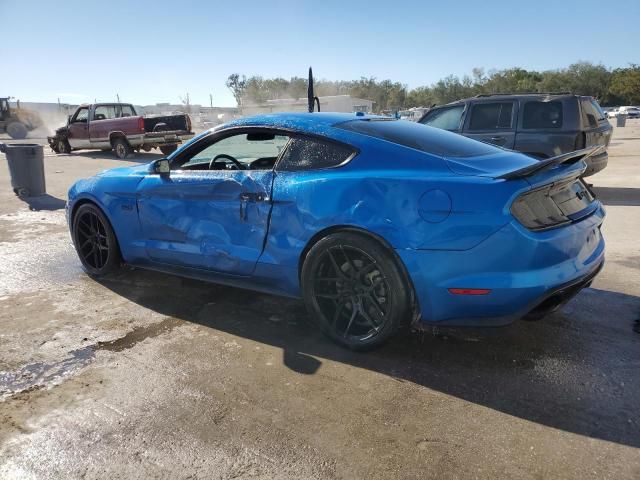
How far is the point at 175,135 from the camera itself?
56.2ft

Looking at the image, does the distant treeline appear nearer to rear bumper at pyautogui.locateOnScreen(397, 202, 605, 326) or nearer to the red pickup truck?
the red pickup truck

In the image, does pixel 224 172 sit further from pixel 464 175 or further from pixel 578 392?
pixel 578 392

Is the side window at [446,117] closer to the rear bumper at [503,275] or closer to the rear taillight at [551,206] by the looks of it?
the rear taillight at [551,206]

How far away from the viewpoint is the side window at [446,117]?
876 cm

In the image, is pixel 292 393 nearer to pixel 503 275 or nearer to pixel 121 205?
pixel 503 275

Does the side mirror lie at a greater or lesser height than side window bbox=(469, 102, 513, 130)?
lesser

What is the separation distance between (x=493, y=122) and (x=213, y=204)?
6.13 metres

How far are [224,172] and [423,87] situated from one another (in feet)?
304

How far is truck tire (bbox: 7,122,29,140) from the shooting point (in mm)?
34500

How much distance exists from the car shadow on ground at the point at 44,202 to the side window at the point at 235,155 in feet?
18.3

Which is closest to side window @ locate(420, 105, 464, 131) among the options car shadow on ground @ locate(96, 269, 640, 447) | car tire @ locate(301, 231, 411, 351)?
car shadow on ground @ locate(96, 269, 640, 447)

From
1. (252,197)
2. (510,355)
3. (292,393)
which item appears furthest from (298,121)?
(510,355)

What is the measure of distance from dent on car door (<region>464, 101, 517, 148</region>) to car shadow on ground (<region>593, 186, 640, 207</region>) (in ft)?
6.41

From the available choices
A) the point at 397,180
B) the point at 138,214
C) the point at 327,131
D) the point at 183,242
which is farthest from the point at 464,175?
the point at 138,214
